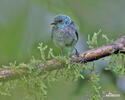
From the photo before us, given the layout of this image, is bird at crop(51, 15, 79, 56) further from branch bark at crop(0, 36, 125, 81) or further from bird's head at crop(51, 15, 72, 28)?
branch bark at crop(0, 36, 125, 81)

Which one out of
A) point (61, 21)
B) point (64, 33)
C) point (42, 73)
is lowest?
point (42, 73)

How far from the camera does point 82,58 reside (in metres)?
1.98

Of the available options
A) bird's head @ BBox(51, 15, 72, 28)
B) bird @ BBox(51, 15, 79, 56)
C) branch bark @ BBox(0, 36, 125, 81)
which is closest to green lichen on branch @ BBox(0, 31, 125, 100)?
branch bark @ BBox(0, 36, 125, 81)

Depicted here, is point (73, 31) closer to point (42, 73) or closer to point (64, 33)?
point (64, 33)

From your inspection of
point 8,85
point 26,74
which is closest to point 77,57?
point 26,74

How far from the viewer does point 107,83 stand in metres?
2.36

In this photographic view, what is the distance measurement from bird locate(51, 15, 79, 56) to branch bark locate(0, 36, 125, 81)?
476mm

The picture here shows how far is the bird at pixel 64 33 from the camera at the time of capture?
8.20 feet

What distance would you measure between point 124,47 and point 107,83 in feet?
1.65

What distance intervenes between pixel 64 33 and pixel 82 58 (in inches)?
23.7

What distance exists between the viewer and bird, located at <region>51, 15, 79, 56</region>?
→ 2.50m

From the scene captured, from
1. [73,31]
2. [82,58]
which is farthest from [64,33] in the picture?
[82,58]

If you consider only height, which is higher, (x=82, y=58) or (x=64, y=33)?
(x=64, y=33)

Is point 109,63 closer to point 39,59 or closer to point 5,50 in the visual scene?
point 39,59
